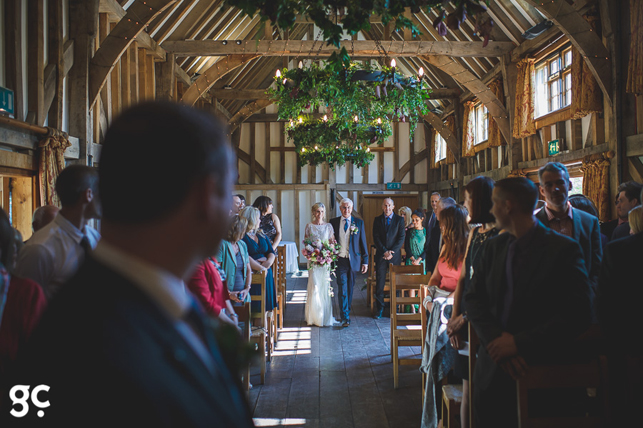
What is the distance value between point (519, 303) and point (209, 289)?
6.08 feet

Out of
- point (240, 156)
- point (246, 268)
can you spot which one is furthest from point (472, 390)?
point (240, 156)

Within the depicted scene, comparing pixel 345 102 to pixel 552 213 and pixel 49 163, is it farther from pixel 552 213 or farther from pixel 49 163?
pixel 49 163

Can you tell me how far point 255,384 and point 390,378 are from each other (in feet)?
4.36

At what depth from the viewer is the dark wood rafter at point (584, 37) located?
5543 mm

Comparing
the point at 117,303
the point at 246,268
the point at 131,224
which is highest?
the point at 131,224

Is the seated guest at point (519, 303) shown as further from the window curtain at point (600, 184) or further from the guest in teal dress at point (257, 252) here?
the window curtain at point (600, 184)

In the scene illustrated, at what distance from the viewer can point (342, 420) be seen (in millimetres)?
3564

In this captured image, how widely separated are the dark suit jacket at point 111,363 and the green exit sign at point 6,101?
502cm

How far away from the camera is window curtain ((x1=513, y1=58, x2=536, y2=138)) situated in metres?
7.85

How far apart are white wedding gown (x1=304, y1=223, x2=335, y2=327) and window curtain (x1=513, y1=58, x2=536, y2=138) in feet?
13.3

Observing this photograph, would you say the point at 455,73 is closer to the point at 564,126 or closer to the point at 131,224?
the point at 564,126

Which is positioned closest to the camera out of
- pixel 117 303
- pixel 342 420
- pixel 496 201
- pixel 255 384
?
pixel 117 303

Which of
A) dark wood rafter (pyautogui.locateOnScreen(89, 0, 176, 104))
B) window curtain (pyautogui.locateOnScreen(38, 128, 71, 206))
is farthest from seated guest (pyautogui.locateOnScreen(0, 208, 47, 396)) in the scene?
dark wood rafter (pyautogui.locateOnScreen(89, 0, 176, 104))

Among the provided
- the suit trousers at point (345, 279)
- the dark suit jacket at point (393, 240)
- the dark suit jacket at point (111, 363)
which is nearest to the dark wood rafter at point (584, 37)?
the dark suit jacket at point (393, 240)
